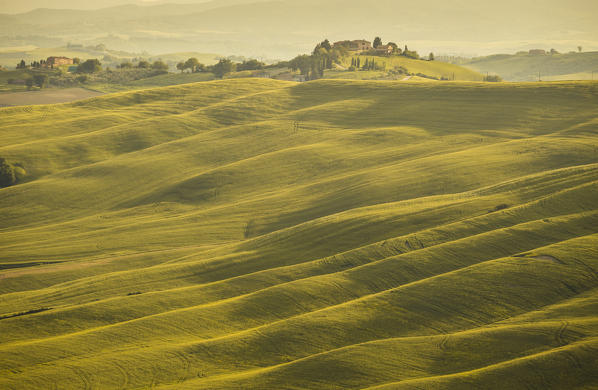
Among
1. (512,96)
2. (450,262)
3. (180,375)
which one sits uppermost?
(512,96)

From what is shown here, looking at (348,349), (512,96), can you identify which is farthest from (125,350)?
(512,96)

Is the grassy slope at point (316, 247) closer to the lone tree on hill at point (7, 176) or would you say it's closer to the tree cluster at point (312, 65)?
the lone tree on hill at point (7, 176)

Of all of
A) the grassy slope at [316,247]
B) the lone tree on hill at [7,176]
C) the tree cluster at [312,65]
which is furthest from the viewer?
the tree cluster at [312,65]

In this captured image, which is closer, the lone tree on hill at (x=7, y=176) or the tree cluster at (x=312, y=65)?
the lone tree on hill at (x=7, y=176)

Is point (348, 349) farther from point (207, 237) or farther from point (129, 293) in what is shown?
point (207, 237)

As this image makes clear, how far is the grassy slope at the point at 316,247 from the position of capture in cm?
4050

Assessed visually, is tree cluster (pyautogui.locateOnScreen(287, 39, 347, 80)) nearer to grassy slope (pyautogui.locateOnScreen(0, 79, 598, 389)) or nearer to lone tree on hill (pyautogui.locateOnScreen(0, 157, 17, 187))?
grassy slope (pyautogui.locateOnScreen(0, 79, 598, 389))

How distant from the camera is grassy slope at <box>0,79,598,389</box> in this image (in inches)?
1594

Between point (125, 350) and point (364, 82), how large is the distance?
106 m

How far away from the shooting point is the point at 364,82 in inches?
5487

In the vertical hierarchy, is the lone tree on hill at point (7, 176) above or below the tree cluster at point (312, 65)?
below

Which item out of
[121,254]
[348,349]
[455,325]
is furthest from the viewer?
[121,254]

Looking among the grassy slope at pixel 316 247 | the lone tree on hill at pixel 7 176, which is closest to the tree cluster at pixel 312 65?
the grassy slope at pixel 316 247

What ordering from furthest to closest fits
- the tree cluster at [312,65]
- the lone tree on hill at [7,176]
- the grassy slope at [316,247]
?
the tree cluster at [312,65] → the lone tree on hill at [7,176] → the grassy slope at [316,247]
